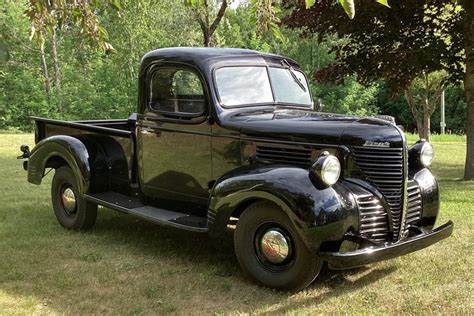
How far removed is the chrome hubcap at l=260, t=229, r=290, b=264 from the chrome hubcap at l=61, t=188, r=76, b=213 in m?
2.71

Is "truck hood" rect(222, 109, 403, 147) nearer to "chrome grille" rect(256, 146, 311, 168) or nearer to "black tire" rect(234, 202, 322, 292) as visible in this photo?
"chrome grille" rect(256, 146, 311, 168)

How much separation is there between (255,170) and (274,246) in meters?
0.61

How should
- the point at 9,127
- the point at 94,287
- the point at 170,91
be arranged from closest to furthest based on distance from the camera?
1. the point at 94,287
2. the point at 170,91
3. the point at 9,127

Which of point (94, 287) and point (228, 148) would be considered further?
point (228, 148)

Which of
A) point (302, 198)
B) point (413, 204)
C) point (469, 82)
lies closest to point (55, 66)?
point (469, 82)

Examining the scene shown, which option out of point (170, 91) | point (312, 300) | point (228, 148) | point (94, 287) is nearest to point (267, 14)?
point (228, 148)

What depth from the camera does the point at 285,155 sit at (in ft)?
14.4

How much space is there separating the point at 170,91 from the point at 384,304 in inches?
109

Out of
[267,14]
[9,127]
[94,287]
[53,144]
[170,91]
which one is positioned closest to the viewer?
[267,14]

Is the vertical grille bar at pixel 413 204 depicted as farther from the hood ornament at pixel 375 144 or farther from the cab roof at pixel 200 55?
the cab roof at pixel 200 55

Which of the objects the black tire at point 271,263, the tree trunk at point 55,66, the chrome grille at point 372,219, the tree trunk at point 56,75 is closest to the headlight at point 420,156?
the chrome grille at point 372,219

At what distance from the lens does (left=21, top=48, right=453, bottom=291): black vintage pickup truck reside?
3900 millimetres

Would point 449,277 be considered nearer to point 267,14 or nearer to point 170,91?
point 267,14

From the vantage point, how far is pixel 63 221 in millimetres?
6082
